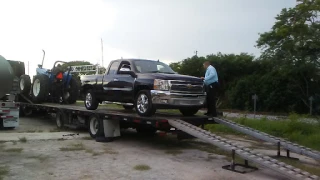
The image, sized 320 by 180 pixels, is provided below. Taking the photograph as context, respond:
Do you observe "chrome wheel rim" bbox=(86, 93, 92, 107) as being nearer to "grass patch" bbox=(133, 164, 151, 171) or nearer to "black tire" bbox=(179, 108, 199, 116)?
"black tire" bbox=(179, 108, 199, 116)

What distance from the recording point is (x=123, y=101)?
10.9 metres

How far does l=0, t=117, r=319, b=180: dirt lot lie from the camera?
7.17 metres

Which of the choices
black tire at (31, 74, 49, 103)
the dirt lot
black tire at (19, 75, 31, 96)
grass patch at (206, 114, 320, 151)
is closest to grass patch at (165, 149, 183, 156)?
the dirt lot

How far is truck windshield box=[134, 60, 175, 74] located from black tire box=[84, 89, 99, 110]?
2.26 meters

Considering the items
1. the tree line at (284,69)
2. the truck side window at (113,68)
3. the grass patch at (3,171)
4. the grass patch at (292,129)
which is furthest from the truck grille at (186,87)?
the tree line at (284,69)

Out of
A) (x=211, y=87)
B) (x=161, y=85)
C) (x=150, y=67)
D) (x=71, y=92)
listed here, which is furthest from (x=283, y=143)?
(x=71, y=92)

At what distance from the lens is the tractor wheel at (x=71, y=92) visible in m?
15.9

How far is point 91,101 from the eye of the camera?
40.5ft

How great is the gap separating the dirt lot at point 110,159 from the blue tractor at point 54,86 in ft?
13.3

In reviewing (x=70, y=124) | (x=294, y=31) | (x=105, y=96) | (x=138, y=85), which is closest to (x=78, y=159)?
(x=138, y=85)

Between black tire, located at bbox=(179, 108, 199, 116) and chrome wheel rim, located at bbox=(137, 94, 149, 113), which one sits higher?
chrome wheel rim, located at bbox=(137, 94, 149, 113)

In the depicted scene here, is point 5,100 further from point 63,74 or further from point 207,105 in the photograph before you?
point 207,105

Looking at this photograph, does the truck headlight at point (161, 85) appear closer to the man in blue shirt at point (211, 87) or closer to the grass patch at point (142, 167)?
the man in blue shirt at point (211, 87)

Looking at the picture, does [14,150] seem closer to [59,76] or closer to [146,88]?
[146,88]
